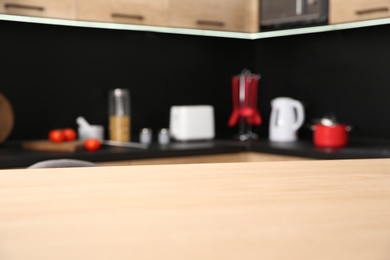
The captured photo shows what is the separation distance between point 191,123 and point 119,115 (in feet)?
1.27

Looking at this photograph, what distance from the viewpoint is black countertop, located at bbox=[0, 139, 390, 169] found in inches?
93.2

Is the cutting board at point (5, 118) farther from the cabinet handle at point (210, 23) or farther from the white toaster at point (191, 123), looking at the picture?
the cabinet handle at point (210, 23)

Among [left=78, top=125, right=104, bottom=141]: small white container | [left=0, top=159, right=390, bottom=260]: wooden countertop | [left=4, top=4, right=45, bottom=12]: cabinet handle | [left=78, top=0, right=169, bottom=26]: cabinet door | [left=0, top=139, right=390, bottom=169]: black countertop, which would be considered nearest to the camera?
[left=0, top=159, right=390, bottom=260]: wooden countertop

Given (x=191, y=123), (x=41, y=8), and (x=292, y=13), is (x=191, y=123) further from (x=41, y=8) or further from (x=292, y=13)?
(x=41, y=8)

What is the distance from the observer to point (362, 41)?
3.09m

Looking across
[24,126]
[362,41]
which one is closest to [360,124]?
[362,41]

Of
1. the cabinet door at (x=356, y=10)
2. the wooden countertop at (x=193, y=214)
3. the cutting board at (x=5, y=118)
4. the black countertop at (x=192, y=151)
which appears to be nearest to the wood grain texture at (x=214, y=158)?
the black countertop at (x=192, y=151)

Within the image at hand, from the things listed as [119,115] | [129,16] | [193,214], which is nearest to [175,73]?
[119,115]

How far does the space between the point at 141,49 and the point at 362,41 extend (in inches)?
47.2

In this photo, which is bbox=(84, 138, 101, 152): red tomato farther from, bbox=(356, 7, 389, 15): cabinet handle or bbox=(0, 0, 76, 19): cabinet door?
bbox=(356, 7, 389, 15): cabinet handle

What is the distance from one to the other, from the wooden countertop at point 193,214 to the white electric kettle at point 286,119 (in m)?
2.45

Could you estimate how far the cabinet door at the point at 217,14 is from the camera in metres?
3.05

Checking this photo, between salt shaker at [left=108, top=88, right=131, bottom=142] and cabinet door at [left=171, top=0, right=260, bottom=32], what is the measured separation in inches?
18.3

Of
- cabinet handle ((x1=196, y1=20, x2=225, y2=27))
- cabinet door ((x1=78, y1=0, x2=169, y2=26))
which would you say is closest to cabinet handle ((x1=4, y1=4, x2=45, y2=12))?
cabinet door ((x1=78, y1=0, x2=169, y2=26))
